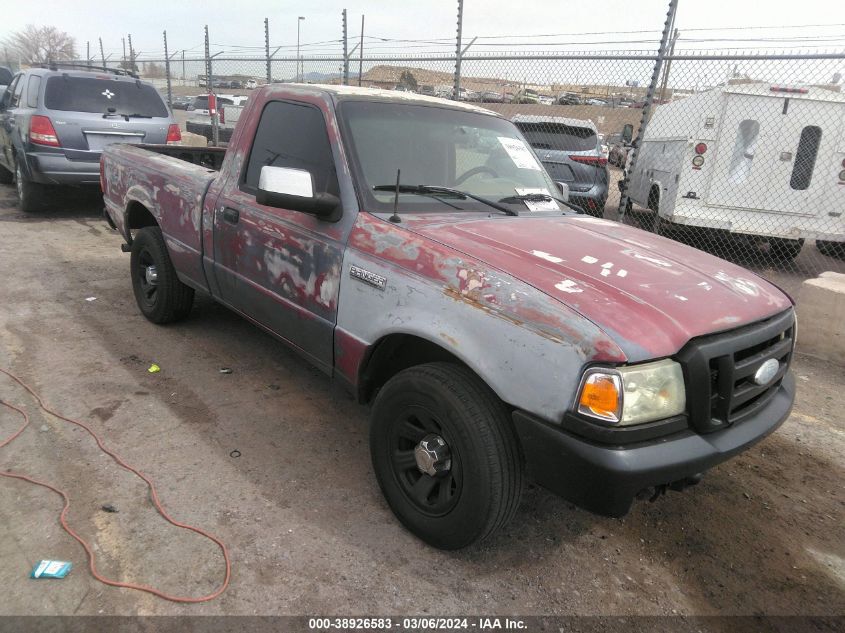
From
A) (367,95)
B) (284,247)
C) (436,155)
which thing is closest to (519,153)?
(436,155)

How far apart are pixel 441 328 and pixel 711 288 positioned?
1.11 metres

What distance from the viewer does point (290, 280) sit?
3057 mm

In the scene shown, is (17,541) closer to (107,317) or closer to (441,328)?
(441,328)

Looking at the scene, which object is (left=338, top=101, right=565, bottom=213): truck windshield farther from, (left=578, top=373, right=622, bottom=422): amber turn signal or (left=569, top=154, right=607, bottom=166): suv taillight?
(left=569, top=154, right=607, bottom=166): suv taillight

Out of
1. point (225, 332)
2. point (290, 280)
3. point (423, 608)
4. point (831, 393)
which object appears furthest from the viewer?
point (225, 332)

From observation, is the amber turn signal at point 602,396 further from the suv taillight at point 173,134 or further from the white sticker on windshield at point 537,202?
the suv taillight at point 173,134

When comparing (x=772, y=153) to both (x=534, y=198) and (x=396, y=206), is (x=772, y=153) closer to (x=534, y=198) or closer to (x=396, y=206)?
(x=534, y=198)

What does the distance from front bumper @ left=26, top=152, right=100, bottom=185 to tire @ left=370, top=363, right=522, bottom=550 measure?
704cm

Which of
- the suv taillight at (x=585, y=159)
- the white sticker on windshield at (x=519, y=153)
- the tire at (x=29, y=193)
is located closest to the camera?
the white sticker on windshield at (x=519, y=153)

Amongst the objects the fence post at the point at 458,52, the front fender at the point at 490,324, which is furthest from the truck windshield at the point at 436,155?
the fence post at the point at 458,52

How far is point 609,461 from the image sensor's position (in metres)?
1.91

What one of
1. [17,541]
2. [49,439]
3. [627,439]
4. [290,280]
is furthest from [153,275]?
[627,439]

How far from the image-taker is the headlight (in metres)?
1.91

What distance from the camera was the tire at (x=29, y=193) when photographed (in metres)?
8.20
